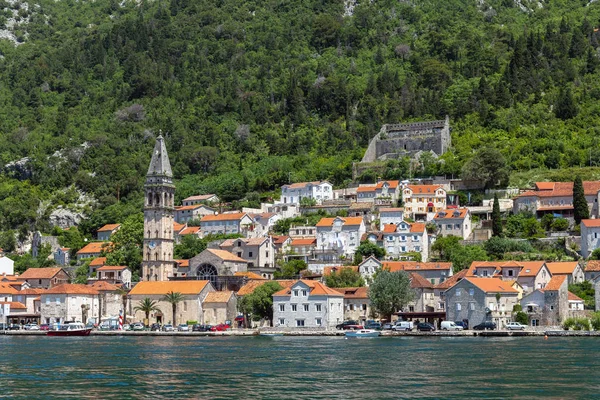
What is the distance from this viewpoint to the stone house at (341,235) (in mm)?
125625

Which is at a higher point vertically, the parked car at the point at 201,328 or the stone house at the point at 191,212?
the stone house at the point at 191,212

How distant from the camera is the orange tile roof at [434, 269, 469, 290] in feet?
342

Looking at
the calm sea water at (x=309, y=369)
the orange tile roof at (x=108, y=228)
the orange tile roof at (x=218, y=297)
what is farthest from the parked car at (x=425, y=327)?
the orange tile roof at (x=108, y=228)

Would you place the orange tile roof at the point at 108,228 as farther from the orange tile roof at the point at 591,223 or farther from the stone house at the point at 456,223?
the orange tile roof at the point at 591,223

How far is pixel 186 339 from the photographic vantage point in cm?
10069

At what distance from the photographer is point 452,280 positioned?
10494cm

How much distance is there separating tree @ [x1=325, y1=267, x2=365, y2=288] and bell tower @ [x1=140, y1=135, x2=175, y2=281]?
20898 millimetres

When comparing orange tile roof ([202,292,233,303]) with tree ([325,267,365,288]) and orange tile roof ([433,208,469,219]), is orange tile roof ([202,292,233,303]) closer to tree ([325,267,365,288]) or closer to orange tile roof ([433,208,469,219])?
tree ([325,267,365,288])

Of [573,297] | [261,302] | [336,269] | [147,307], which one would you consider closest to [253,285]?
[261,302]

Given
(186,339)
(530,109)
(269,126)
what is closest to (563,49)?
(530,109)

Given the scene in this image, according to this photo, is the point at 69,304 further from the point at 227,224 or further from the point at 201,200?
the point at 201,200

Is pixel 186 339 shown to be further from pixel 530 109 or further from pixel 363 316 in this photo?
pixel 530 109

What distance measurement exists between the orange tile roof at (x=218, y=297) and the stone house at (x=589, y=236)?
35696mm

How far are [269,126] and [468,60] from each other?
36.9 m
